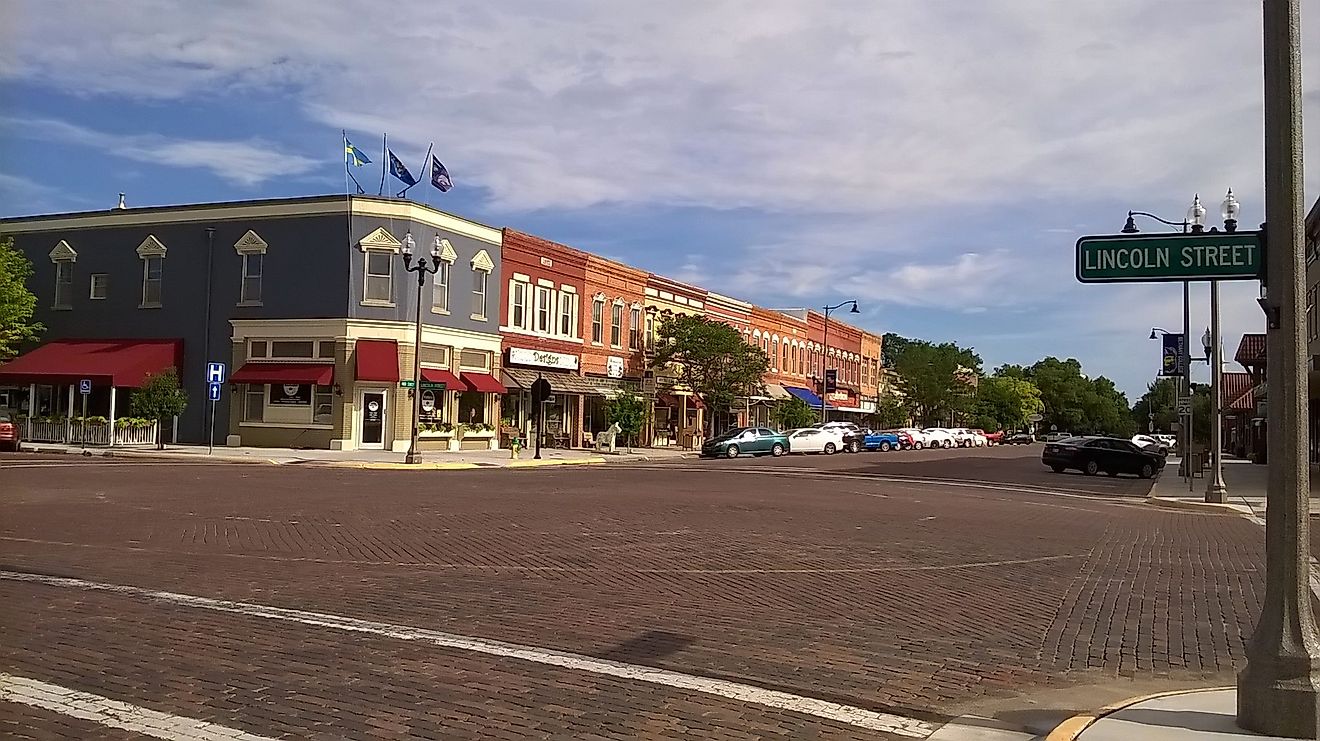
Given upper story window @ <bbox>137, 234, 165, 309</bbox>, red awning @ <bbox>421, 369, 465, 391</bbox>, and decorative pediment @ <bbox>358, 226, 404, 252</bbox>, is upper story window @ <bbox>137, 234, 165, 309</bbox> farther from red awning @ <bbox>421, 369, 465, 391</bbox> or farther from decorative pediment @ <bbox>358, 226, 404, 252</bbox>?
red awning @ <bbox>421, 369, 465, 391</bbox>

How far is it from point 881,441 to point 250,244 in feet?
127

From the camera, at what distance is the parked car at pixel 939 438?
2970 inches

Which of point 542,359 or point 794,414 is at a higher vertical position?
point 542,359

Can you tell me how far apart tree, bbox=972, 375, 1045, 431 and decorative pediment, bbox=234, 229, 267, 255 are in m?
101

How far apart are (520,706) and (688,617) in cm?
336

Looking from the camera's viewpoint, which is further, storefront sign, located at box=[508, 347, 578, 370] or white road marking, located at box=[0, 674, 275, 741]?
storefront sign, located at box=[508, 347, 578, 370]

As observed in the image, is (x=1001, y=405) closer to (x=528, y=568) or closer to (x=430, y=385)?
(x=430, y=385)

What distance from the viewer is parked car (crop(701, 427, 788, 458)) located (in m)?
50.5

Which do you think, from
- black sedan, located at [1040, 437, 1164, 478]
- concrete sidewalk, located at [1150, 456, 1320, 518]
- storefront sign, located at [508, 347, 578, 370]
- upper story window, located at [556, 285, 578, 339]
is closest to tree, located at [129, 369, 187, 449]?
storefront sign, located at [508, 347, 578, 370]

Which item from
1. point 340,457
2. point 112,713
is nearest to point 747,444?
point 340,457

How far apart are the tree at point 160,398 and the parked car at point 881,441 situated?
38.7m

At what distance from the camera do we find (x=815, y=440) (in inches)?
2263

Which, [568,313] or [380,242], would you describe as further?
[568,313]

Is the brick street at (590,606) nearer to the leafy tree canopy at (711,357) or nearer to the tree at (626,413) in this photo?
the tree at (626,413)
